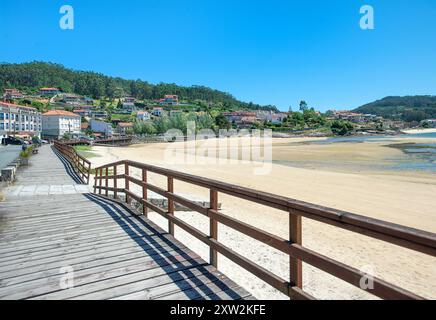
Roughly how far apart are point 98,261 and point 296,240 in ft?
8.94

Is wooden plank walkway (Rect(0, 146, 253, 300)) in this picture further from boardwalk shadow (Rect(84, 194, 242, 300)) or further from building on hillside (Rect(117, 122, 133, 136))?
building on hillside (Rect(117, 122, 133, 136))

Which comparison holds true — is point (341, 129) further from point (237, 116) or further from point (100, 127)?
point (100, 127)

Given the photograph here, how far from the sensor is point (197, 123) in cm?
12231

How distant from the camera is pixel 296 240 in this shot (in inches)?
114

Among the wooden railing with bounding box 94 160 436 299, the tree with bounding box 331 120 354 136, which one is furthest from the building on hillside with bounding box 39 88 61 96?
the wooden railing with bounding box 94 160 436 299

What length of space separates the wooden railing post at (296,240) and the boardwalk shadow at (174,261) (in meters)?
0.69

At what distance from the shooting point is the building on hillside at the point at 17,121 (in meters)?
84.4

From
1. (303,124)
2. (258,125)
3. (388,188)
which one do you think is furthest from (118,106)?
(388,188)

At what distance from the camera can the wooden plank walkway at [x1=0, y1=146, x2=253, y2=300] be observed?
3496 mm
